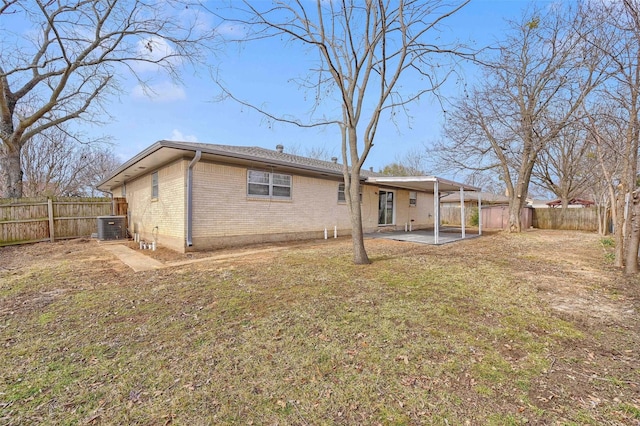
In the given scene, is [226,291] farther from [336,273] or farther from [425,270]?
[425,270]

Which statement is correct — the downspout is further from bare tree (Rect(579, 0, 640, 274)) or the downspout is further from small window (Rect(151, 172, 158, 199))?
bare tree (Rect(579, 0, 640, 274))

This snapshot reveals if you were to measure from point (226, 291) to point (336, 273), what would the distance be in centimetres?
210

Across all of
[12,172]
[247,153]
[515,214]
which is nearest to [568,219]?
[515,214]

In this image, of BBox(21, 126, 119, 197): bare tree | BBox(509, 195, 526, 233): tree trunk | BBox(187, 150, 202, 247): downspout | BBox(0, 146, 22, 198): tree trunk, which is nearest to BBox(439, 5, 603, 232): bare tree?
BBox(509, 195, 526, 233): tree trunk

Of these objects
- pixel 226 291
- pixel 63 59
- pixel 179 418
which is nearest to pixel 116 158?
pixel 63 59

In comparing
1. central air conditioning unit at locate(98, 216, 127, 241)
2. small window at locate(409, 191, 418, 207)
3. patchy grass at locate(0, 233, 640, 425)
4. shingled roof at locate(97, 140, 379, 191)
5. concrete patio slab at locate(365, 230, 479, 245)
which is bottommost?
patchy grass at locate(0, 233, 640, 425)

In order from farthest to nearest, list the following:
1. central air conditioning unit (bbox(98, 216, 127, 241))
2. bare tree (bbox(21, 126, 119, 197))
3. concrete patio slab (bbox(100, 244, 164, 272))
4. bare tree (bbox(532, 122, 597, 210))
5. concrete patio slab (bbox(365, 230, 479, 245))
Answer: bare tree (bbox(21, 126, 119, 197)) < bare tree (bbox(532, 122, 597, 210)) < central air conditioning unit (bbox(98, 216, 127, 241)) < concrete patio slab (bbox(365, 230, 479, 245)) < concrete patio slab (bbox(100, 244, 164, 272))

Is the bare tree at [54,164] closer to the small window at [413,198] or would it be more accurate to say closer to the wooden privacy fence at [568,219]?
the small window at [413,198]

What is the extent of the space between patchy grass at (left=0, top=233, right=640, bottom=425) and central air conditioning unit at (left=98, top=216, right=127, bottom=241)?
6586 mm

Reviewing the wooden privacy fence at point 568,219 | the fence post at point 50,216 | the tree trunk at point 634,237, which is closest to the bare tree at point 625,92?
the tree trunk at point 634,237

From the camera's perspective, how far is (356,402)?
201 centimetres

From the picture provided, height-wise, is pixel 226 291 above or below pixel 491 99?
below

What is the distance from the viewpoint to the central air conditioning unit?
11070 mm

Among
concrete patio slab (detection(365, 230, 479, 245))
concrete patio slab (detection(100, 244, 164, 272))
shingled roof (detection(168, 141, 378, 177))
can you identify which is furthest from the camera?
concrete patio slab (detection(365, 230, 479, 245))
